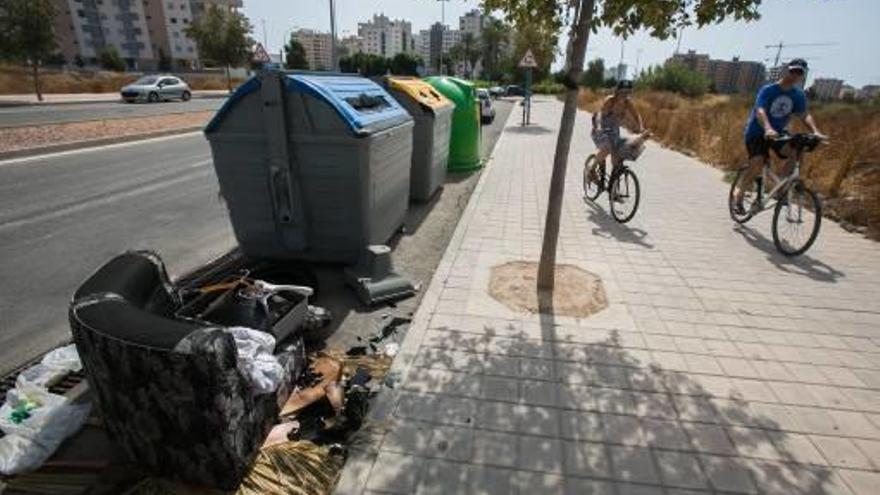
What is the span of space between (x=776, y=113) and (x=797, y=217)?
1.36 meters

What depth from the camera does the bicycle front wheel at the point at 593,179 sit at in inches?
308

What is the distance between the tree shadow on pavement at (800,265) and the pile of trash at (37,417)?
6141mm

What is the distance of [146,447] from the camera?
2.40 meters

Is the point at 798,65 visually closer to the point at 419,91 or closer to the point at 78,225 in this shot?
the point at 419,91

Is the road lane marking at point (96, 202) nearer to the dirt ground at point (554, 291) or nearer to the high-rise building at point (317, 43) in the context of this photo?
the dirt ground at point (554, 291)

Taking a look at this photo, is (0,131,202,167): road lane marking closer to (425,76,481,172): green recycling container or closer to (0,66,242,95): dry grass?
(425,76,481,172): green recycling container

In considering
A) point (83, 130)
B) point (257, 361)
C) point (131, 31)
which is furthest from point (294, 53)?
point (257, 361)

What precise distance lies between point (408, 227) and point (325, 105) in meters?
2.68

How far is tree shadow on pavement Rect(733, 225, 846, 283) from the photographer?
5.23 metres

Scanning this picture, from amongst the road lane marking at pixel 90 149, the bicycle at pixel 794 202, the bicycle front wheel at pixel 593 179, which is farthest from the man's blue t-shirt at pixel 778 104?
the road lane marking at pixel 90 149

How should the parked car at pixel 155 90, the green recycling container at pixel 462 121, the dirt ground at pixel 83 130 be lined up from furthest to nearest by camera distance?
the parked car at pixel 155 90 → the dirt ground at pixel 83 130 → the green recycling container at pixel 462 121

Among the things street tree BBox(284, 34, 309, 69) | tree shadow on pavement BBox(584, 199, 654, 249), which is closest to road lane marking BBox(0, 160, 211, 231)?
tree shadow on pavement BBox(584, 199, 654, 249)

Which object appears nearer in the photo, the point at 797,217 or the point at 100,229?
the point at 797,217

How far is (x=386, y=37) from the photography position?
15700 cm
